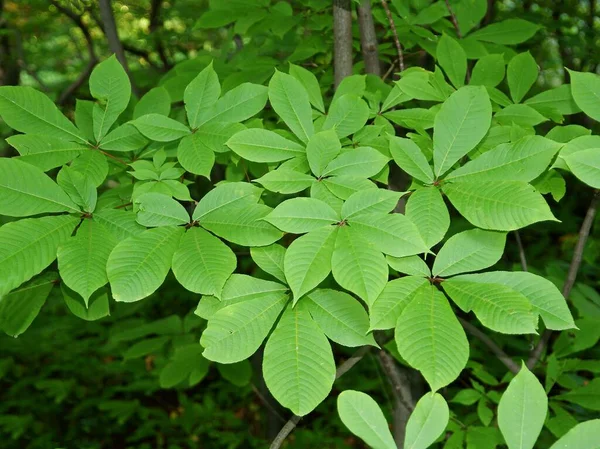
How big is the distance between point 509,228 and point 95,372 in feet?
11.0

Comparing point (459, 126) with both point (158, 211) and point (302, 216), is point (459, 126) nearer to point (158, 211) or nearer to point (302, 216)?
point (302, 216)

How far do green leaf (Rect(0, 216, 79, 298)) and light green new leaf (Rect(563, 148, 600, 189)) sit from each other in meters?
0.81

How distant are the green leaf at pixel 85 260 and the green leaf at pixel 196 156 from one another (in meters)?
0.23

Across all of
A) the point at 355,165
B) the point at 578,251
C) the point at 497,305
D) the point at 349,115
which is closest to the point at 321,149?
the point at 355,165

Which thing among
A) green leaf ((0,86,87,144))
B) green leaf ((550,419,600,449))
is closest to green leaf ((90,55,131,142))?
green leaf ((0,86,87,144))

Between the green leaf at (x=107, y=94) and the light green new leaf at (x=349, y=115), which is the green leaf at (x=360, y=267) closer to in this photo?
the light green new leaf at (x=349, y=115)

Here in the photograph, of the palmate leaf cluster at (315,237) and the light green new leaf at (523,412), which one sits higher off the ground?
the palmate leaf cluster at (315,237)

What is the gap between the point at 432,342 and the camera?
83 cm

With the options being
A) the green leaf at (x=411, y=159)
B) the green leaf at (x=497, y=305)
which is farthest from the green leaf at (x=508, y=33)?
the green leaf at (x=497, y=305)

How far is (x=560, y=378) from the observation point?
68.0 inches

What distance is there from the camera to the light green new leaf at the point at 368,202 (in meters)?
0.92

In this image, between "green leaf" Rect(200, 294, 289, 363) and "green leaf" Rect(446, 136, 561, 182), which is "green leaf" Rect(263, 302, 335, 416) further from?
"green leaf" Rect(446, 136, 561, 182)

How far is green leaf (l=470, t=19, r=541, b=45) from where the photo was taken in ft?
5.53

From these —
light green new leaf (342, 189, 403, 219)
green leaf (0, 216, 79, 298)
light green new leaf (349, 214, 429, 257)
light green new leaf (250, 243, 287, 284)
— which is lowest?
light green new leaf (250, 243, 287, 284)
